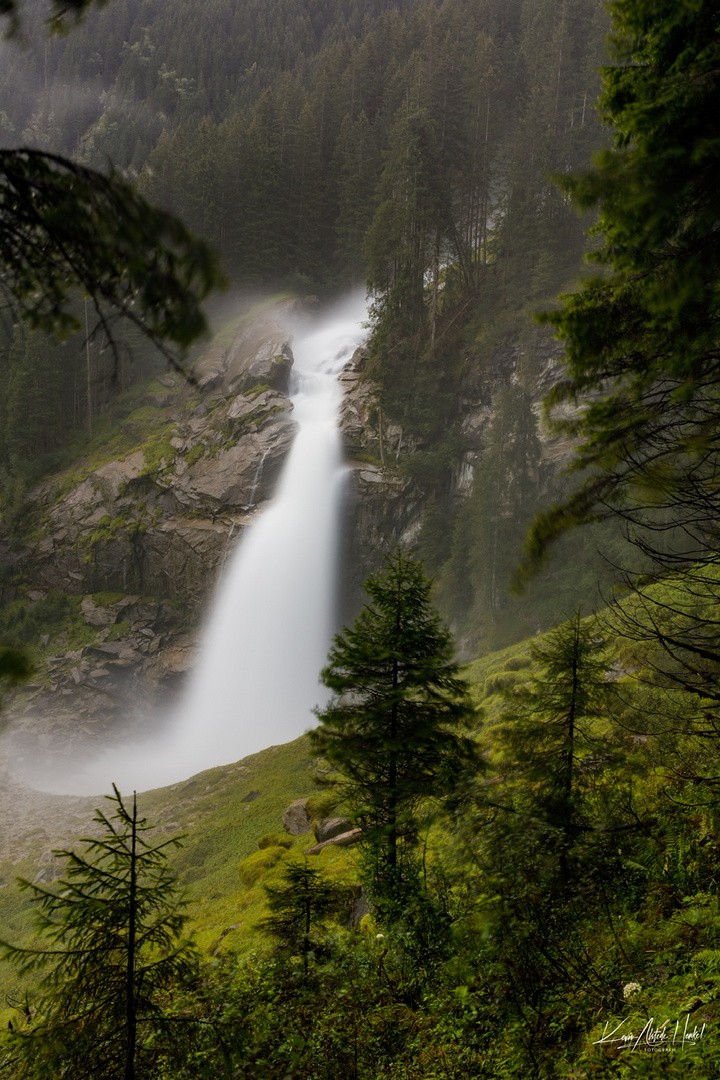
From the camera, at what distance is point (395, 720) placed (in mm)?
7273

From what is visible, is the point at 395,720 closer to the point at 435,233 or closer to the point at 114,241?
the point at 114,241

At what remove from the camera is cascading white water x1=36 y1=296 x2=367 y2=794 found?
28.8m

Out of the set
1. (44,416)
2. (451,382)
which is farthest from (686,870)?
(44,416)

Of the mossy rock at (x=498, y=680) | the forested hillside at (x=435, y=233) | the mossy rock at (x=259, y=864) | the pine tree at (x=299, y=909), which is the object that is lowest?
the mossy rock at (x=259, y=864)

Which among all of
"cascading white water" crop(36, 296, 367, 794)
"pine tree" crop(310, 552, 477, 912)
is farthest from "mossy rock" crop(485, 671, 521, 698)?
"pine tree" crop(310, 552, 477, 912)

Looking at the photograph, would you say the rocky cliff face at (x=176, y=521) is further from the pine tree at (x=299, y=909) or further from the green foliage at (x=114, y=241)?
the green foliage at (x=114, y=241)

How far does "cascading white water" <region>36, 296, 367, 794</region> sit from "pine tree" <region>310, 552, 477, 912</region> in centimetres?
2179

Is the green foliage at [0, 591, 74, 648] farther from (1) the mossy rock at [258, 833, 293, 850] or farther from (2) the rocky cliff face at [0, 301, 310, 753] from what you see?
(1) the mossy rock at [258, 833, 293, 850]

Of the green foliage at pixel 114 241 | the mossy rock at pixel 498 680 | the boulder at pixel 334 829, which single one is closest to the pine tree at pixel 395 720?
the green foliage at pixel 114 241

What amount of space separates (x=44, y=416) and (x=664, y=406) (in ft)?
147

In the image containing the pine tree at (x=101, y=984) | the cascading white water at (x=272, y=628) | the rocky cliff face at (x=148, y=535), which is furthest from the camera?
the rocky cliff face at (x=148, y=535)

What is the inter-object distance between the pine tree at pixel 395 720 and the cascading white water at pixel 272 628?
21.8 m

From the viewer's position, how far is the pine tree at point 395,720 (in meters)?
7.10

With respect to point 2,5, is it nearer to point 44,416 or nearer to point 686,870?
point 686,870
